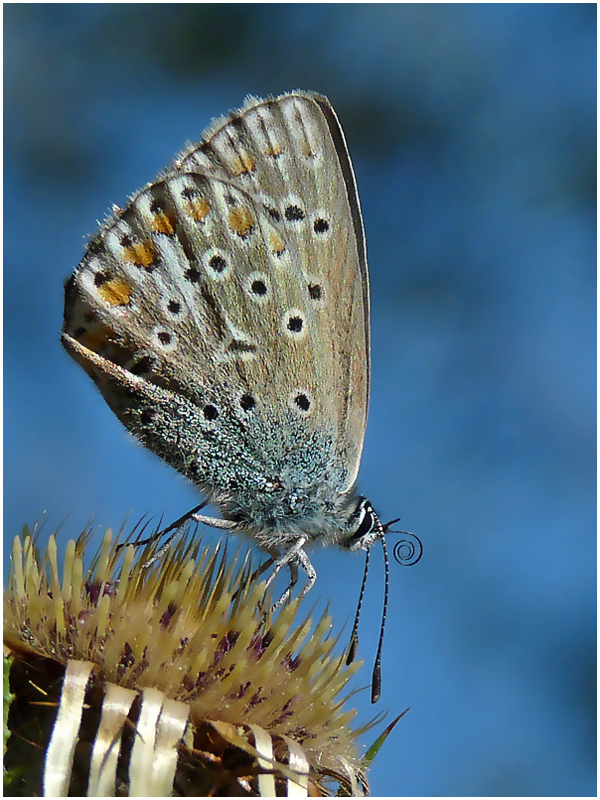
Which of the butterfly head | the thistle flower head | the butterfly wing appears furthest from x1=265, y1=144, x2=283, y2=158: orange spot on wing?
the thistle flower head

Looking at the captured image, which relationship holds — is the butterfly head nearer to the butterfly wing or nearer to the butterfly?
the butterfly

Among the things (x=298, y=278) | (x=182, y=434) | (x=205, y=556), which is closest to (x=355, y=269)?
(x=298, y=278)

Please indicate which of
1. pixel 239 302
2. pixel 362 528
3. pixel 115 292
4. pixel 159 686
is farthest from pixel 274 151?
pixel 159 686

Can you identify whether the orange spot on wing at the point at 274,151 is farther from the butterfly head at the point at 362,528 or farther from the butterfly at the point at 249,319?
the butterfly head at the point at 362,528

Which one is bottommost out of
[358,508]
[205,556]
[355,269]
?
[205,556]

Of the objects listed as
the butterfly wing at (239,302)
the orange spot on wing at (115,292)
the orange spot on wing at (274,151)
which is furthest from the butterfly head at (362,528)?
the orange spot on wing at (274,151)

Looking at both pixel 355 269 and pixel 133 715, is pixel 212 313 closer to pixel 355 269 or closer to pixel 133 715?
pixel 355 269

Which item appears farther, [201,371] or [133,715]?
[201,371]

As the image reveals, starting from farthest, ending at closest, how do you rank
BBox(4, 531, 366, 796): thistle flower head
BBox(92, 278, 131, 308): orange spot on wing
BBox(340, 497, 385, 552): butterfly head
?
BBox(340, 497, 385, 552): butterfly head, BBox(92, 278, 131, 308): orange spot on wing, BBox(4, 531, 366, 796): thistle flower head
